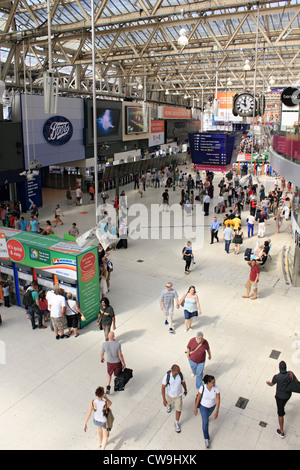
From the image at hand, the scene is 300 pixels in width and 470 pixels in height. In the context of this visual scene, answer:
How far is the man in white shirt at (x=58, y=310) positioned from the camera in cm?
894

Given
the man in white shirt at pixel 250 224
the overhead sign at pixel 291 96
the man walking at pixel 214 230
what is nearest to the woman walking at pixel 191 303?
the man walking at pixel 214 230

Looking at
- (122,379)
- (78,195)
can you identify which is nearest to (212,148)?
(78,195)

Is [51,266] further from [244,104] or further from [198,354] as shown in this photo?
[244,104]

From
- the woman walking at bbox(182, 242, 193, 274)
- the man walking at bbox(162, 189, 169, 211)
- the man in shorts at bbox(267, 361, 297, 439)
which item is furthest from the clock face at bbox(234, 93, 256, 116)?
the man in shorts at bbox(267, 361, 297, 439)

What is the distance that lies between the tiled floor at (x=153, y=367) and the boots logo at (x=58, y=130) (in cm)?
1002

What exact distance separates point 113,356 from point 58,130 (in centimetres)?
1599

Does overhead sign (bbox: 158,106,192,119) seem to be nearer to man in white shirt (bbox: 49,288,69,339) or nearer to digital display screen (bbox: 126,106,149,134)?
digital display screen (bbox: 126,106,149,134)

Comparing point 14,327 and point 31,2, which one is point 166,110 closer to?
point 31,2

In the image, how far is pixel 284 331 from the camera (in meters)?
9.62

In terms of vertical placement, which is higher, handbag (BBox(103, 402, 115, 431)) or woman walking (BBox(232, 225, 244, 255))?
woman walking (BBox(232, 225, 244, 255))

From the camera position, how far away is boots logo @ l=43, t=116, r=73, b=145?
789 inches

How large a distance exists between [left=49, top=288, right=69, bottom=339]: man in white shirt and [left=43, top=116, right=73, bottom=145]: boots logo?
12.9 meters

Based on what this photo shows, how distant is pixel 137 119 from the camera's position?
28.1 m

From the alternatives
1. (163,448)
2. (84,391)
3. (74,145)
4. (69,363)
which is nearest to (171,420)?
(163,448)
